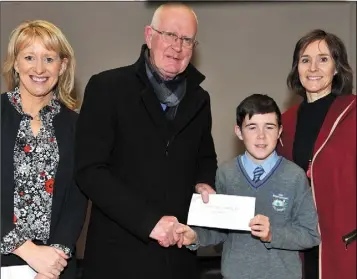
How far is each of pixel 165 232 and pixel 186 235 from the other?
0.13m

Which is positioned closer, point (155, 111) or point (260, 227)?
point (260, 227)

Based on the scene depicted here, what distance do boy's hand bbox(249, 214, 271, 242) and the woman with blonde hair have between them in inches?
31.6

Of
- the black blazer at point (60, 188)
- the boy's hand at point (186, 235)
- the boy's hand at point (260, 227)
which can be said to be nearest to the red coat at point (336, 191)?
the boy's hand at point (260, 227)

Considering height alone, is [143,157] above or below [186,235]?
above

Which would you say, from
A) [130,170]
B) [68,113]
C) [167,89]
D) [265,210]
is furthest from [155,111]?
[265,210]

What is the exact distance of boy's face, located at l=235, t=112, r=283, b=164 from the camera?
247 centimetres

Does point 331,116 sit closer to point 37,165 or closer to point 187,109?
point 187,109

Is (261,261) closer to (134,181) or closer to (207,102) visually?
(134,181)

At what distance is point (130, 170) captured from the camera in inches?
97.9

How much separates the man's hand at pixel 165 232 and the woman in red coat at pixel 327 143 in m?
0.69

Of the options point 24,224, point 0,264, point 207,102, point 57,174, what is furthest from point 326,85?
point 0,264

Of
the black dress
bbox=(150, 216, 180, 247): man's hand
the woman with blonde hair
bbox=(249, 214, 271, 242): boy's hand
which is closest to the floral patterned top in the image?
the woman with blonde hair

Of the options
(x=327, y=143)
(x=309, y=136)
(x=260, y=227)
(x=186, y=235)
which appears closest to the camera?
(x=260, y=227)

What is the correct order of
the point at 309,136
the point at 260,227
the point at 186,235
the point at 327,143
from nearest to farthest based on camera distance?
1. the point at 260,227
2. the point at 186,235
3. the point at 327,143
4. the point at 309,136
